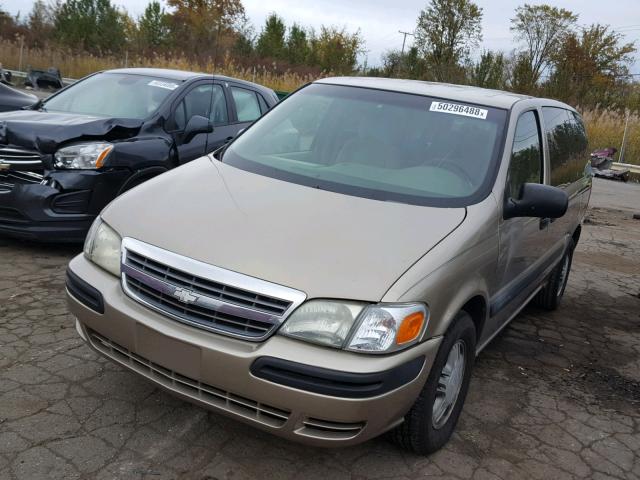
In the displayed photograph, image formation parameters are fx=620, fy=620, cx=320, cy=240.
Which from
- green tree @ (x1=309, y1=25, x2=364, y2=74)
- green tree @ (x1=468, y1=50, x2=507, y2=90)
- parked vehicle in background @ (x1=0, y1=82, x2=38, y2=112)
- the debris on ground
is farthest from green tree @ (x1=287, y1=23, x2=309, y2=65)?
parked vehicle in background @ (x1=0, y1=82, x2=38, y2=112)

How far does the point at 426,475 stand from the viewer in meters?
2.73

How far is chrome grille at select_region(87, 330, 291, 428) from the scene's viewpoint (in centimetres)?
237

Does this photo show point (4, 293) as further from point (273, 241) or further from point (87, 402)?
point (273, 241)

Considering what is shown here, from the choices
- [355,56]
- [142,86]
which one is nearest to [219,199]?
[142,86]

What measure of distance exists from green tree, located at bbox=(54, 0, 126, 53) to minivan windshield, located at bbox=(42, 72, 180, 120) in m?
30.9

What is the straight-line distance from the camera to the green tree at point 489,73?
25.3 meters

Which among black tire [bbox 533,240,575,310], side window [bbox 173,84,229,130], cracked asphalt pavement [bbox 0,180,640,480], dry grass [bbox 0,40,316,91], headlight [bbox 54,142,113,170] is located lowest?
cracked asphalt pavement [bbox 0,180,640,480]

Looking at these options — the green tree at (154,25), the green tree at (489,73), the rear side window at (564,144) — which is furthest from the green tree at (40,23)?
the rear side window at (564,144)

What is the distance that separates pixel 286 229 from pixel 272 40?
39902 mm

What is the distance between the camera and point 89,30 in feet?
117

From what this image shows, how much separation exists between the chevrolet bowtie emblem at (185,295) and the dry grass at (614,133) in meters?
21.7

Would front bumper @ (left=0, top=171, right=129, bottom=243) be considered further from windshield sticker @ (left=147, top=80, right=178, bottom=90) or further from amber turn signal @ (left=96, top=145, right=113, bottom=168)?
windshield sticker @ (left=147, top=80, right=178, bottom=90)

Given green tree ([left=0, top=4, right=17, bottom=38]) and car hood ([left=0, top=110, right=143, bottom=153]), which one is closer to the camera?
car hood ([left=0, top=110, right=143, bottom=153])

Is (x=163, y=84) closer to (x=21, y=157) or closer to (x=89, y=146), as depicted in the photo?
(x=89, y=146)
